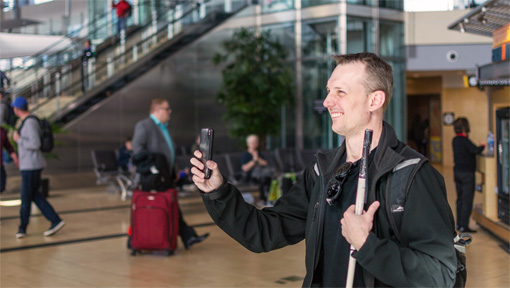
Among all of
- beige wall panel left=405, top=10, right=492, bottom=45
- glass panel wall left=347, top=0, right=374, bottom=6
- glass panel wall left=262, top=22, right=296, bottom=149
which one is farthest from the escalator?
beige wall panel left=405, top=10, right=492, bottom=45

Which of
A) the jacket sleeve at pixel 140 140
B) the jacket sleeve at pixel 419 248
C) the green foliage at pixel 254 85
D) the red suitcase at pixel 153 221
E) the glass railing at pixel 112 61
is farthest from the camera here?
the green foliage at pixel 254 85

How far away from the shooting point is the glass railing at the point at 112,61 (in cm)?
1638

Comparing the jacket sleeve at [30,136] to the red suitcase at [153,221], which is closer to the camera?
the red suitcase at [153,221]

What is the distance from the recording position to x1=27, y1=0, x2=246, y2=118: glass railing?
16375 millimetres

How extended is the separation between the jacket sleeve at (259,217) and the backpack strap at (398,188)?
49cm

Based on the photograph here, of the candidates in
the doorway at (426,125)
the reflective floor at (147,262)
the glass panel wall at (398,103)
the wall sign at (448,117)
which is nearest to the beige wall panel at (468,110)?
the wall sign at (448,117)

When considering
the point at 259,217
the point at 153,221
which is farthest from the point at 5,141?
the point at 259,217

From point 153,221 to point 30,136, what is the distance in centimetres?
231

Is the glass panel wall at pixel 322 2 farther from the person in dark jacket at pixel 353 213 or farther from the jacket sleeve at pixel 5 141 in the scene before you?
the person in dark jacket at pixel 353 213

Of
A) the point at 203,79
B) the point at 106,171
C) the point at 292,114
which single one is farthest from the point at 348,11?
the point at 106,171

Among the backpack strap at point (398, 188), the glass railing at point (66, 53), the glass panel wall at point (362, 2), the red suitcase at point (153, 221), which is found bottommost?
the red suitcase at point (153, 221)

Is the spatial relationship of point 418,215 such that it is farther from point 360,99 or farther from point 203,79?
point 203,79

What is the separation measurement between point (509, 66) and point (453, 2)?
13.4 meters

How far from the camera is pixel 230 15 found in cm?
2030
